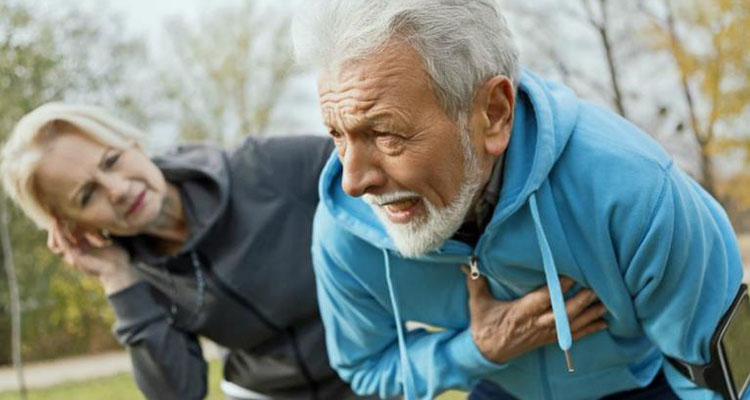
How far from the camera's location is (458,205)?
2025mm

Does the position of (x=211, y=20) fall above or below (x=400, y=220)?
below

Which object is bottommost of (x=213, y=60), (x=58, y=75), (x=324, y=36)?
(x=213, y=60)

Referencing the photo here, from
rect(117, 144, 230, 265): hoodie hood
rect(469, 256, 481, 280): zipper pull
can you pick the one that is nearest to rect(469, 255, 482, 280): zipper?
rect(469, 256, 481, 280): zipper pull

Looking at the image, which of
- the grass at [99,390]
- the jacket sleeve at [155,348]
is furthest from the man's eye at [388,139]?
the grass at [99,390]

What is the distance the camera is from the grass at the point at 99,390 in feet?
34.9

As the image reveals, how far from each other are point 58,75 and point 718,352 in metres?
14.7

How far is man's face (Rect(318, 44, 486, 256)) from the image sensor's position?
1821 mm

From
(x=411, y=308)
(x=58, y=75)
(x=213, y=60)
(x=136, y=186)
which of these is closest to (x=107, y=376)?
(x=58, y=75)

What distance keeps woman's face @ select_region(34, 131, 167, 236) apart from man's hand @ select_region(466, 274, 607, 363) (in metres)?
1.31

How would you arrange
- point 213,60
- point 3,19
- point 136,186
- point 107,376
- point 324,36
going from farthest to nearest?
point 213,60, point 3,19, point 107,376, point 136,186, point 324,36

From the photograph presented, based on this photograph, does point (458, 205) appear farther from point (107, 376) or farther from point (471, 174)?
point (107, 376)

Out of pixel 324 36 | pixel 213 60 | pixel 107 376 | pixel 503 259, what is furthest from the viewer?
pixel 213 60

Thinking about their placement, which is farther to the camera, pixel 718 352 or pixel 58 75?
pixel 58 75

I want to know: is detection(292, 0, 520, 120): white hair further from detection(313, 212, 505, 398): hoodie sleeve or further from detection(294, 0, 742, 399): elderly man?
detection(313, 212, 505, 398): hoodie sleeve
